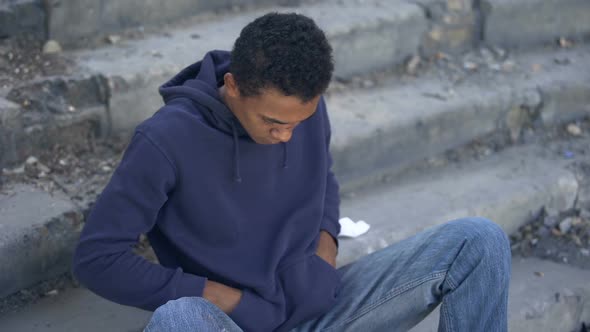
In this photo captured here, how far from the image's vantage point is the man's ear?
1903 millimetres

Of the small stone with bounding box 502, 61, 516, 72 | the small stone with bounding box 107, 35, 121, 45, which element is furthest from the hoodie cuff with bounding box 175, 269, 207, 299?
the small stone with bounding box 502, 61, 516, 72

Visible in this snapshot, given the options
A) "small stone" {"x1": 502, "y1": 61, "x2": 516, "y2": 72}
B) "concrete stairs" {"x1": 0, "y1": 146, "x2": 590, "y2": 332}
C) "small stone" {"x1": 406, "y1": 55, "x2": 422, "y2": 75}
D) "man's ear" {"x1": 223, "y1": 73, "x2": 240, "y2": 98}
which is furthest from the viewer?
"small stone" {"x1": 502, "y1": 61, "x2": 516, "y2": 72}

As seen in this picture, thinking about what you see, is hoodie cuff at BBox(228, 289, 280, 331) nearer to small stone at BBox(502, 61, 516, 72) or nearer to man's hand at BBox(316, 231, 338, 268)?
man's hand at BBox(316, 231, 338, 268)

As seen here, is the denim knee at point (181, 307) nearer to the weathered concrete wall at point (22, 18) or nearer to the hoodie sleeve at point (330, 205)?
the hoodie sleeve at point (330, 205)

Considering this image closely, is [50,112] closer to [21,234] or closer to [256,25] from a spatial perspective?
[21,234]

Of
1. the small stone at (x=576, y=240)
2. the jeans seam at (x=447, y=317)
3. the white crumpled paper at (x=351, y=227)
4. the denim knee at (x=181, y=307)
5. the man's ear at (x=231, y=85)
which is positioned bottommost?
the small stone at (x=576, y=240)

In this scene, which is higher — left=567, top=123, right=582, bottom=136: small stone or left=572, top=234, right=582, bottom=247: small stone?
left=567, top=123, right=582, bottom=136: small stone

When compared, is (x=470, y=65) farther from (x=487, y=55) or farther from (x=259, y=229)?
(x=259, y=229)

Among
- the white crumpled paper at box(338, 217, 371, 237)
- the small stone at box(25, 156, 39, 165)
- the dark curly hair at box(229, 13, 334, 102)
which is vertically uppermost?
the dark curly hair at box(229, 13, 334, 102)

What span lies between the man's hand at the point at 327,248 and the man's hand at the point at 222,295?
35 cm

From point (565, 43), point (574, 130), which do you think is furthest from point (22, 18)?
point (565, 43)

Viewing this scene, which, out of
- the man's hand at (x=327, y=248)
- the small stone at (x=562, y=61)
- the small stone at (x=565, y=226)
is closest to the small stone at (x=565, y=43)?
the small stone at (x=562, y=61)

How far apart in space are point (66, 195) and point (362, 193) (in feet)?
4.29

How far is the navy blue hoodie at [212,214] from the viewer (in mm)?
1843
